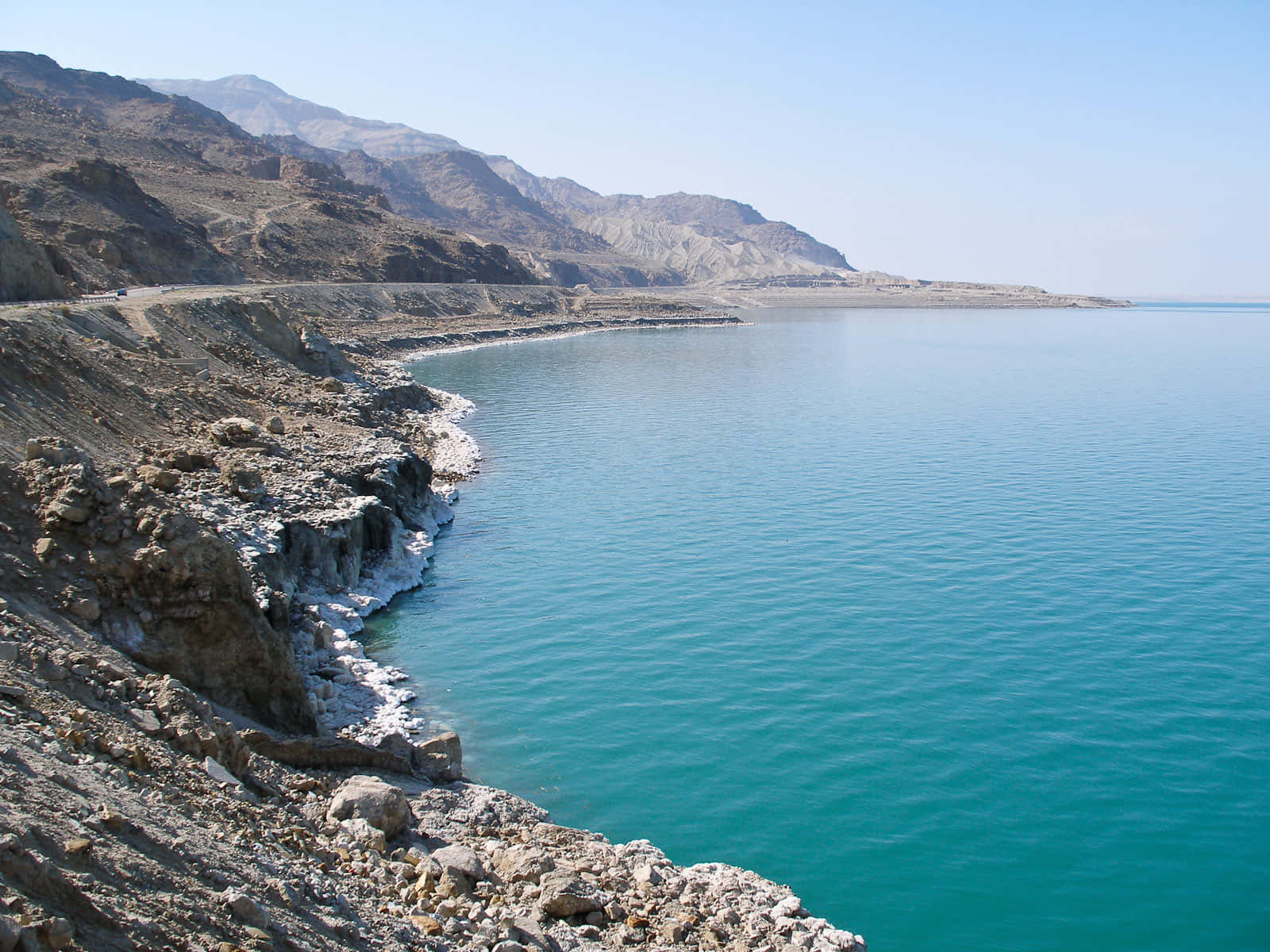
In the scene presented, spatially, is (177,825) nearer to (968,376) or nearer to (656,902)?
(656,902)

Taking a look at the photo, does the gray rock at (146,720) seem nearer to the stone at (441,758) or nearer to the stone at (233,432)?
the stone at (441,758)

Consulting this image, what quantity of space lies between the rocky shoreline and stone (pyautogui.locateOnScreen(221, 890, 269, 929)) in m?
0.02

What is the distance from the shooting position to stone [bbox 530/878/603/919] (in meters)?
10.2

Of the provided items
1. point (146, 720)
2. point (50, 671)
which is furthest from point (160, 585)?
point (146, 720)

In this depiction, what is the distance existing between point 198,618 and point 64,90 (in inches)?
6385

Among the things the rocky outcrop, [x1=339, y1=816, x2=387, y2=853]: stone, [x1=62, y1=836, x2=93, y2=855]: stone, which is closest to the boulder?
[x1=339, y1=816, x2=387, y2=853]: stone

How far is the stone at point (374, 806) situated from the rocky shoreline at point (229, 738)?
0.03 m

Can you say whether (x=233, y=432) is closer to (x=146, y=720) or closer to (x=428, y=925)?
(x=146, y=720)

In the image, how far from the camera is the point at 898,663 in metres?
19.6

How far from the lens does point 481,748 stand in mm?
16672

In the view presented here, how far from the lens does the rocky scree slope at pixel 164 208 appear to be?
2431 inches

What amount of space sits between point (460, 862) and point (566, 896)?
1345 millimetres

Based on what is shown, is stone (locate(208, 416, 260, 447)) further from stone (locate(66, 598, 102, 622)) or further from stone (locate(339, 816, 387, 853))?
stone (locate(339, 816, 387, 853))

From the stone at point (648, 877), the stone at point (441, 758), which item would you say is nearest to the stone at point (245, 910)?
the stone at point (648, 877)
